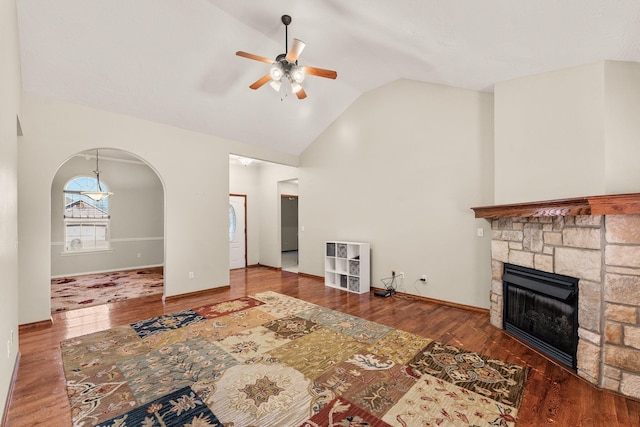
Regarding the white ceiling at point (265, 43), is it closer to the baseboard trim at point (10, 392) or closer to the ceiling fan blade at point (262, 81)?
the ceiling fan blade at point (262, 81)

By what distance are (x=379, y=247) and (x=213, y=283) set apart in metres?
3.21

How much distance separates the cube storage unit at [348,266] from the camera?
5.17 meters

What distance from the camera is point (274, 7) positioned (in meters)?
3.15

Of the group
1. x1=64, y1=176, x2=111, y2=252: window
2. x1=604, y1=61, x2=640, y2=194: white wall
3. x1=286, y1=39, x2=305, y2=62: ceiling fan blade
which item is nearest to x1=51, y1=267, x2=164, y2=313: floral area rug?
x1=64, y1=176, x2=111, y2=252: window

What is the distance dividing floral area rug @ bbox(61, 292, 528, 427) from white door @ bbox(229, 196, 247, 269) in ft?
13.2

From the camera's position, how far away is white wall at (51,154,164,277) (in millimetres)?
6680

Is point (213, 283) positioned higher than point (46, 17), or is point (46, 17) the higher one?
point (46, 17)

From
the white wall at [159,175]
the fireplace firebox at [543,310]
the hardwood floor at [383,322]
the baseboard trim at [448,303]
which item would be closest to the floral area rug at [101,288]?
the hardwood floor at [383,322]

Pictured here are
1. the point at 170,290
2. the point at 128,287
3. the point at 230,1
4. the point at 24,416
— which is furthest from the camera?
the point at 128,287

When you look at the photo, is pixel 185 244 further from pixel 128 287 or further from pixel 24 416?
pixel 24 416

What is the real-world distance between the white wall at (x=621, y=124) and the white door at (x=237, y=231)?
7.17 meters

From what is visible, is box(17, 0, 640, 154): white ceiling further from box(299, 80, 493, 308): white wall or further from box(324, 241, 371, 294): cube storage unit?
box(324, 241, 371, 294): cube storage unit

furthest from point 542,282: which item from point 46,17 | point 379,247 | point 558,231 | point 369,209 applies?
point 46,17

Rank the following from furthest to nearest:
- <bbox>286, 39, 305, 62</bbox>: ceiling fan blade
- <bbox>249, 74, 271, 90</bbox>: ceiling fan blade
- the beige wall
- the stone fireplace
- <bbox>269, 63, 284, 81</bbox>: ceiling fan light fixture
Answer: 1. <bbox>249, 74, 271, 90</bbox>: ceiling fan blade
2. <bbox>269, 63, 284, 81</bbox>: ceiling fan light fixture
3. <bbox>286, 39, 305, 62</bbox>: ceiling fan blade
4. the beige wall
5. the stone fireplace
